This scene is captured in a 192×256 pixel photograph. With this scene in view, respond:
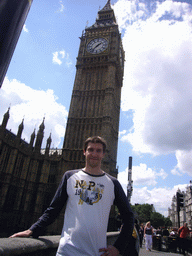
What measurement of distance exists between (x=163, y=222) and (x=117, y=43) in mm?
63476

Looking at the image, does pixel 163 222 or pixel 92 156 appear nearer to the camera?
pixel 92 156

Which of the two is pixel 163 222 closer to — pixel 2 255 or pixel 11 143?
pixel 11 143

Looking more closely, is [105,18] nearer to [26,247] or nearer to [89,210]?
[89,210]

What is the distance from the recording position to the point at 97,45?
41.9 m

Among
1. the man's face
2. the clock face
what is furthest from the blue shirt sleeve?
the clock face

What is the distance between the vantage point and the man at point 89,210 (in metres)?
1.78

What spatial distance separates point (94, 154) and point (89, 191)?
0.41 m

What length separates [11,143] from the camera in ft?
99.1

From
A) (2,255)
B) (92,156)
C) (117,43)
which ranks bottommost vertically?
(2,255)

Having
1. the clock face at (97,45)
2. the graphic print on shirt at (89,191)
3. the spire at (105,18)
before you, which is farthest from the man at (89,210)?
the spire at (105,18)

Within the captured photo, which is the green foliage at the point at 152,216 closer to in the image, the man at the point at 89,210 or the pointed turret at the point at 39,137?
the pointed turret at the point at 39,137

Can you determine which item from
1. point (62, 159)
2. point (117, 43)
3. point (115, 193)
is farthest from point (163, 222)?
point (115, 193)

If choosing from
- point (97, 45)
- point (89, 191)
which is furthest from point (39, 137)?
point (89, 191)

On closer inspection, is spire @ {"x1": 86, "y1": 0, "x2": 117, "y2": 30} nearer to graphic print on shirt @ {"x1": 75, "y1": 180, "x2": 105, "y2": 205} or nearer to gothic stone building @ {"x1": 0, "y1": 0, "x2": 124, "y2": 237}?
gothic stone building @ {"x1": 0, "y1": 0, "x2": 124, "y2": 237}
